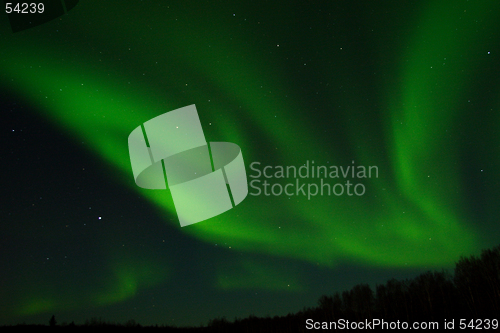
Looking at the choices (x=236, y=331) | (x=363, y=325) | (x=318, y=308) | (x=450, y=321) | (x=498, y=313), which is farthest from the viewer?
(x=236, y=331)

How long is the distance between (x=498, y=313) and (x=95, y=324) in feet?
186

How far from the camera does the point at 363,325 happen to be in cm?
3656

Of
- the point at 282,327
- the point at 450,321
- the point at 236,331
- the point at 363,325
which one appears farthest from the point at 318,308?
the point at 450,321

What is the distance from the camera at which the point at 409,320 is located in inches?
1281

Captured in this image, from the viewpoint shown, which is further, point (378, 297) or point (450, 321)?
point (378, 297)

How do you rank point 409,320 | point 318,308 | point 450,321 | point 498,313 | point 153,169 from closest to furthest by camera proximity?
point 153,169 → point 498,313 → point 450,321 → point 409,320 → point 318,308

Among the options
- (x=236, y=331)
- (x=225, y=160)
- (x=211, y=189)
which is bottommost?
(x=236, y=331)

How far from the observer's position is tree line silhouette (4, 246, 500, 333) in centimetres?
2706

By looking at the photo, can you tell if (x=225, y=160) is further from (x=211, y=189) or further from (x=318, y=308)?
(x=318, y=308)

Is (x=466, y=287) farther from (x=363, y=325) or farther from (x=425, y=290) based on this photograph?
(x=363, y=325)

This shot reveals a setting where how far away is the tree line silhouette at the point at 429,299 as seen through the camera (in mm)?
27062

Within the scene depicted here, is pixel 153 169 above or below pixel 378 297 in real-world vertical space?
above

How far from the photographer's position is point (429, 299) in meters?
31.9

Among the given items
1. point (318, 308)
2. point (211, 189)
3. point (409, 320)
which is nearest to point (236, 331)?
point (318, 308)
